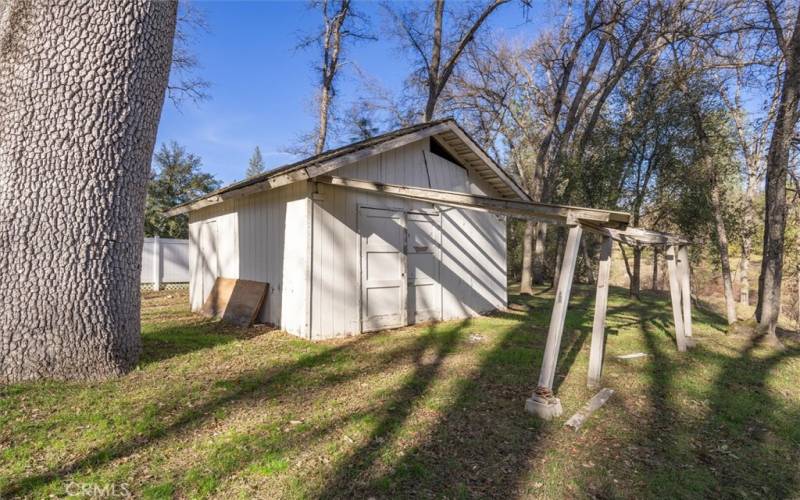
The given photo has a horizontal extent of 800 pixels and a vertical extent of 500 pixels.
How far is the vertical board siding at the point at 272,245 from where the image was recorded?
6.20m

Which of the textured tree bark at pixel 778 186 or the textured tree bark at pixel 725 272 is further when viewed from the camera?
the textured tree bark at pixel 725 272

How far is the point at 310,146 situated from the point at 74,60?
1492cm

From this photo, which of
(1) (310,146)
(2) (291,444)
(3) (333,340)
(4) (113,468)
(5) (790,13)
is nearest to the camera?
(4) (113,468)

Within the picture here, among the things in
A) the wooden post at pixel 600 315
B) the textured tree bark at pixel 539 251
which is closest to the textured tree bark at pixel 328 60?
the textured tree bark at pixel 539 251

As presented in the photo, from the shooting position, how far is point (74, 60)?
3.75 metres

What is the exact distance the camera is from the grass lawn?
2.56m

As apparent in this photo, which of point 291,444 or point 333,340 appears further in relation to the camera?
point 333,340

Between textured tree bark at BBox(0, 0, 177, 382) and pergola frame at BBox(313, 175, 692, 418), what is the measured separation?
271cm

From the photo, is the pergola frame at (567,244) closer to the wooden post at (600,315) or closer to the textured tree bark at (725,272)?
the wooden post at (600,315)

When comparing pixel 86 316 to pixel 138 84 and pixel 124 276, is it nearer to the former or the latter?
pixel 124 276

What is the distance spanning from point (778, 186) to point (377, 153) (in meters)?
6.63

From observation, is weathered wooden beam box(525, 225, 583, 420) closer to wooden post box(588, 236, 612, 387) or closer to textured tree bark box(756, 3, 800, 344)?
wooden post box(588, 236, 612, 387)

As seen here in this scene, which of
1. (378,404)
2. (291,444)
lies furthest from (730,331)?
(291,444)

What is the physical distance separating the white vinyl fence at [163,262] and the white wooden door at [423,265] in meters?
9.78
